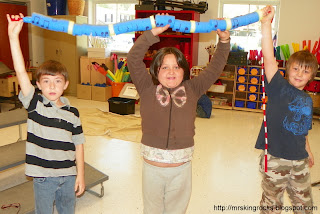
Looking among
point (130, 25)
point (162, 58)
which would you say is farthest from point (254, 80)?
point (130, 25)

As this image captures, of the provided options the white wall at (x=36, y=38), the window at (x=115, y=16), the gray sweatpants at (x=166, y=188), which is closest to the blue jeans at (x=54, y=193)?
the gray sweatpants at (x=166, y=188)

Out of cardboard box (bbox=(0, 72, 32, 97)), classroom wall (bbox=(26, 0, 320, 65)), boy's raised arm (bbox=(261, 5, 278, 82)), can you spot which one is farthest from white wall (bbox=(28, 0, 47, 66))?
boy's raised arm (bbox=(261, 5, 278, 82))

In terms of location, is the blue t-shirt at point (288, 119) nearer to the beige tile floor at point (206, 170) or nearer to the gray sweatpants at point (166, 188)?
Answer: the gray sweatpants at point (166, 188)

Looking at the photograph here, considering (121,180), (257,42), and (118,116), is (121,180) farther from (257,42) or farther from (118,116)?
(257,42)

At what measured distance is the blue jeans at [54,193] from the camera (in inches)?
63.9

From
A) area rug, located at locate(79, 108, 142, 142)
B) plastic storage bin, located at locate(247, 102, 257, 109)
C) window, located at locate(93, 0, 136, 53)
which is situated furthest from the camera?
window, located at locate(93, 0, 136, 53)

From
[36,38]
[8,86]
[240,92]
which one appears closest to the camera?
[8,86]

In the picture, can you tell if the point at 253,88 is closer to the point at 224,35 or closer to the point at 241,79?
the point at 241,79

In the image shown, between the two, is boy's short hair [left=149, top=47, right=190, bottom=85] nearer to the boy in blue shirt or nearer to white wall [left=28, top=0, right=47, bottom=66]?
the boy in blue shirt

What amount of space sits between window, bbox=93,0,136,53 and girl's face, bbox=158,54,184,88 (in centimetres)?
578

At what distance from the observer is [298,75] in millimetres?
1839

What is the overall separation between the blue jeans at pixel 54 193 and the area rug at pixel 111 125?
259 cm

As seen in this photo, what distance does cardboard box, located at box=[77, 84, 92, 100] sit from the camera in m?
6.94

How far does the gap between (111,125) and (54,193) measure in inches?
130
